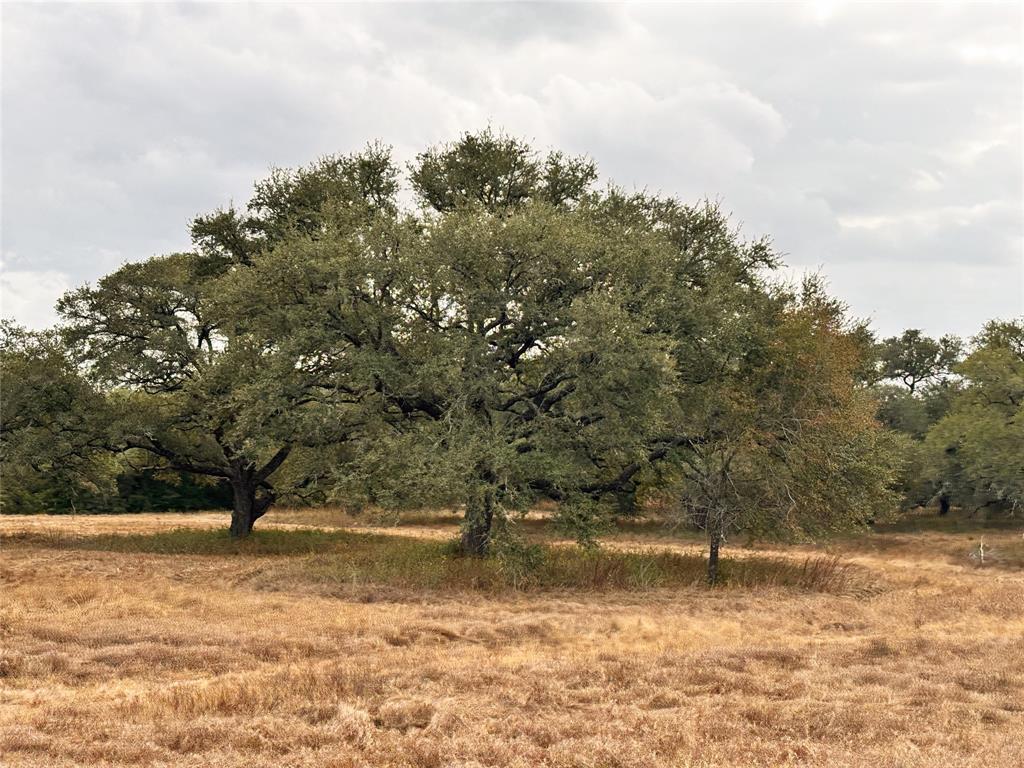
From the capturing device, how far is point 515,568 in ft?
69.4

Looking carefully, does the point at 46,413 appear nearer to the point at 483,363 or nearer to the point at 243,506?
the point at 243,506

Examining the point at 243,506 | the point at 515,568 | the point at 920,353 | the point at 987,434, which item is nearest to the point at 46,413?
the point at 243,506

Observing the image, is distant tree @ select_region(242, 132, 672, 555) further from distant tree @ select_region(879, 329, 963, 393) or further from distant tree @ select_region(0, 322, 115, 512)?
distant tree @ select_region(879, 329, 963, 393)

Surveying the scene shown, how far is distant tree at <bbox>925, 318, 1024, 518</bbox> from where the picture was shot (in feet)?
141

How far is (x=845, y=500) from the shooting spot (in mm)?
24031

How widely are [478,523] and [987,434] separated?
118 feet

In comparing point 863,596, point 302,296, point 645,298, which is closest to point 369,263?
point 302,296

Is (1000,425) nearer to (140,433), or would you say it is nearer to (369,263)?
(369,263)

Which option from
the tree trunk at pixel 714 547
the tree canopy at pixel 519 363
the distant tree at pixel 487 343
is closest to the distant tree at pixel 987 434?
the tree canopy at pixel 519 363

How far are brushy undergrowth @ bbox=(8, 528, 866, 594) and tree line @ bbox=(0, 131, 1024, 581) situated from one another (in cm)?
120

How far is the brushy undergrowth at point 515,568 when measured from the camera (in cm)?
2155

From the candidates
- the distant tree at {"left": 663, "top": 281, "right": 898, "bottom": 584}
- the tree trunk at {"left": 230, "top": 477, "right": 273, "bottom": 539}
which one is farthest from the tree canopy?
the tree trunk at {"left": 230, "top": 477, "right": 273, "bottom": 539}

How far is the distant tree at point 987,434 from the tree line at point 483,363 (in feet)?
59.2

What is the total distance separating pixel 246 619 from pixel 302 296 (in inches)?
463
